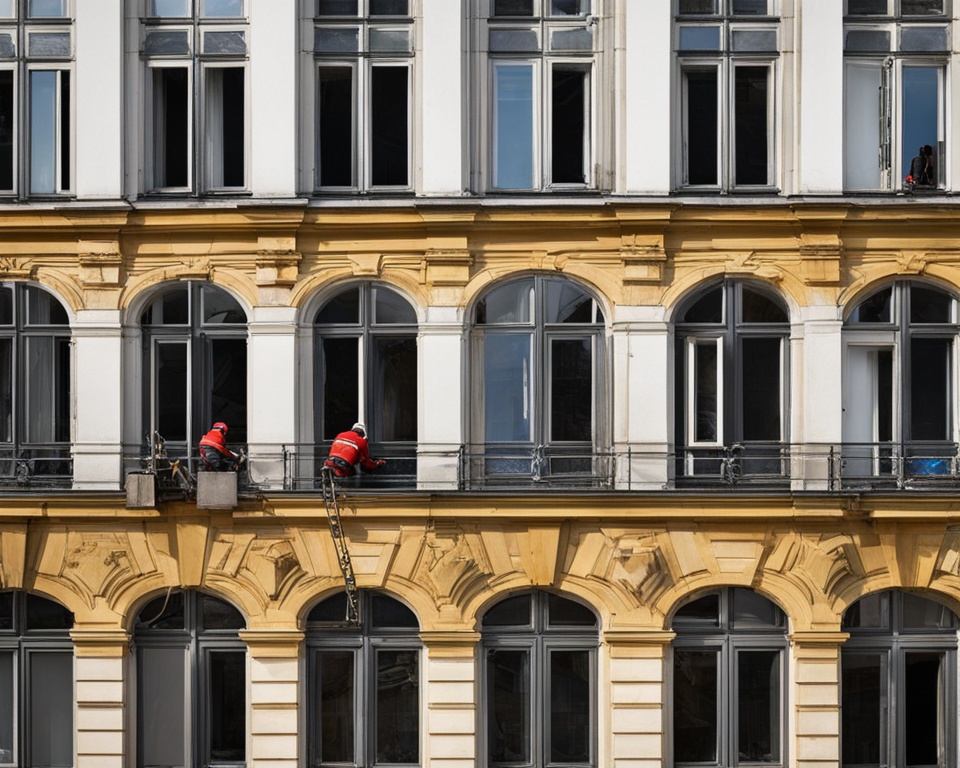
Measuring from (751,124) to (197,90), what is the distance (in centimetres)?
959

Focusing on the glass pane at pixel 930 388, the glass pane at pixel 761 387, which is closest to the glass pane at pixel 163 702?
the glass pane at pixel 761 387

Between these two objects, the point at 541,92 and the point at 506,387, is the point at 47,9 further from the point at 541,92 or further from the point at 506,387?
the point at 506,387

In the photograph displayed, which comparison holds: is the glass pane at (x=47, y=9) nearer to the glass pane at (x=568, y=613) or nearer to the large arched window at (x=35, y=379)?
the large arched window at (x=35, y=379)

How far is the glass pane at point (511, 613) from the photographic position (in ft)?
78.5

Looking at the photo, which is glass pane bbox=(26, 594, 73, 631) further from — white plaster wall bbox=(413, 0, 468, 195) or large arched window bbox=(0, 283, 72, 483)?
white plaster wall bbox=(413, 0, 468, 195)

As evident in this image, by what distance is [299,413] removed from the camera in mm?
23734

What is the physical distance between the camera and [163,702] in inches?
953

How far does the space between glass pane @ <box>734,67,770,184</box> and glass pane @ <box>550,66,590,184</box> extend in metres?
2.62

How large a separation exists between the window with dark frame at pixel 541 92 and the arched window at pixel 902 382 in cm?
546

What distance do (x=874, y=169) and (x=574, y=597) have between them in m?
8.95

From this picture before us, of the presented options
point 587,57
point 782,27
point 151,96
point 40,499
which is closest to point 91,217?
point 151,96

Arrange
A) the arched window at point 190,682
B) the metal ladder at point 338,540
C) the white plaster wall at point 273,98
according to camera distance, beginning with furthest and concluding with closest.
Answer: the arched window at point 190,682 → the white plaster wall at point 273,98 → the metal ladder at point 338,540

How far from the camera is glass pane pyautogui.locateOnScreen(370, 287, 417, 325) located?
79.0 ft

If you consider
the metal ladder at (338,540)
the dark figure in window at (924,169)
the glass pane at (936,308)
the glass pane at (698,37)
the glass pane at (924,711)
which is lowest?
the glass pane at (924,711)
